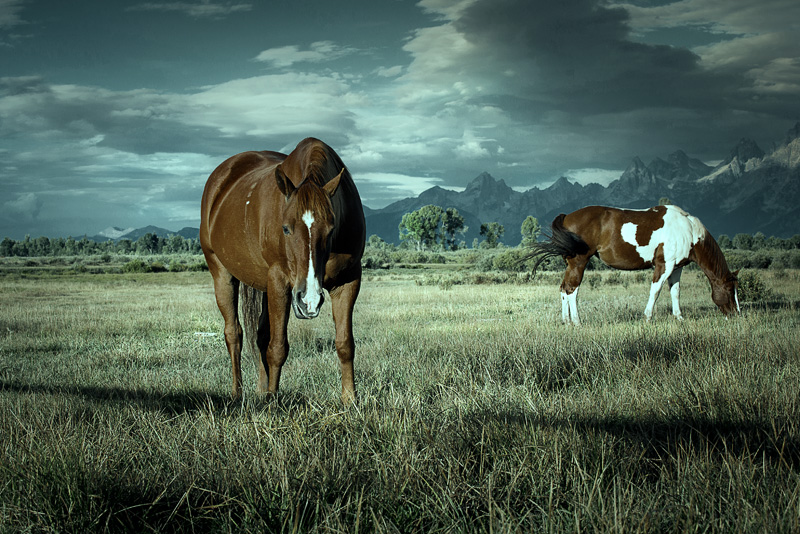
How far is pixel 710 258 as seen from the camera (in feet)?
38.5

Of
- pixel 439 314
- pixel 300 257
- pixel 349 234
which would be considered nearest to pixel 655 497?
pixel 300 257

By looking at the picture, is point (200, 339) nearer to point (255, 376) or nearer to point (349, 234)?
point (255, 376)

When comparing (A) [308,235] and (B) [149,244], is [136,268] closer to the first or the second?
(A) [308,235]

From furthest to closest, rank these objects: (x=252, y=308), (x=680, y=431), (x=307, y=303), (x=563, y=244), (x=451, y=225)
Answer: (x=451, y=225)
(x=563, y=244)
(x=252, y=308)
(x=307, y=303)
(x=680, y=431)

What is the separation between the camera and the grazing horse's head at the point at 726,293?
36.7 ft

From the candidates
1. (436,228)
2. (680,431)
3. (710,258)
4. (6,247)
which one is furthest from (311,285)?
(6,247)

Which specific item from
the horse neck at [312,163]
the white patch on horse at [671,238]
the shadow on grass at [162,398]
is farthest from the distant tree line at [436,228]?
the horse neck at [312,163]

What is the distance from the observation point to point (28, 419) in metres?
4.20

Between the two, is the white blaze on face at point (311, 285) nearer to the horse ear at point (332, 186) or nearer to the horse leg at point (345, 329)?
the horse ear at point (332, 186)

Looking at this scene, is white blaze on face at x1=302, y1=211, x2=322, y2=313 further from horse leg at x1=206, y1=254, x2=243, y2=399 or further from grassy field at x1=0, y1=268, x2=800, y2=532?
horse leg at x1=206, y1=254, x2=243, y2=399

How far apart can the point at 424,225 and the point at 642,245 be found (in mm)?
132764

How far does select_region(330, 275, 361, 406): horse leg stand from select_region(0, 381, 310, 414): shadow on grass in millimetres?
453

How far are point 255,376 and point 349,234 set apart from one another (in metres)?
2.90

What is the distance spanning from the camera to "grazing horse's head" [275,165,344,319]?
157 inches
